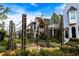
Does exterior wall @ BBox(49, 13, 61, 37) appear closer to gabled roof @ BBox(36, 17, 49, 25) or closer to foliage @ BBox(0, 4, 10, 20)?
gabled roof @ BBox(36, 17, 49, 25)

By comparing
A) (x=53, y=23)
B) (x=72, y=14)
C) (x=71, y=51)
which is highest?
(x=72, y=14)

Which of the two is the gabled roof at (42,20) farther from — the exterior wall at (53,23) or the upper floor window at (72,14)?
the upper floor window at (72,14)

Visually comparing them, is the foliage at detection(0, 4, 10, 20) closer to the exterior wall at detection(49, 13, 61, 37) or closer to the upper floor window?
the exterior wall at detection(49, 13, 61, 37)

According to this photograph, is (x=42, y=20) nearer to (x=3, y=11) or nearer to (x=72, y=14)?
(x=72, y=14)

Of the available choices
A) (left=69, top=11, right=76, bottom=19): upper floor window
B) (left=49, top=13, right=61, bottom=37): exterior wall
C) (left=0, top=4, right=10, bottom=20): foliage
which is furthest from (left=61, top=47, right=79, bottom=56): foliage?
(left=0, top=4, right=10, bottom=20): foliage

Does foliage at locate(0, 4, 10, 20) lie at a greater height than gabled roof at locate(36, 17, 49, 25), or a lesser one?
greater

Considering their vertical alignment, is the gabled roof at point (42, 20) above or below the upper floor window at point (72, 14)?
below

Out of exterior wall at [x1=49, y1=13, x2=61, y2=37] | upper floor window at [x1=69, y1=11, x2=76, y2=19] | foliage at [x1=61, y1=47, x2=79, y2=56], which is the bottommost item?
foliage at [x1=61, y1=47, x2=79, y2=56]

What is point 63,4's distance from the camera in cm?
273

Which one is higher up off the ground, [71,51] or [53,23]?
[53,23]

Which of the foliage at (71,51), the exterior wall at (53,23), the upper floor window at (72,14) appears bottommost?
the foliage at (71,51)

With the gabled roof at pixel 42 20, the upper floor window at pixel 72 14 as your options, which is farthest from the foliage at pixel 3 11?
the upper floor window at pixel 72 14

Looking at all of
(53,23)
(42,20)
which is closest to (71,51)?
(53,23)

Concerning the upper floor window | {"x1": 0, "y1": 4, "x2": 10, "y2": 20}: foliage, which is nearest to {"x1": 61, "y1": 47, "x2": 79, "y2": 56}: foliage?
the upper floor window
